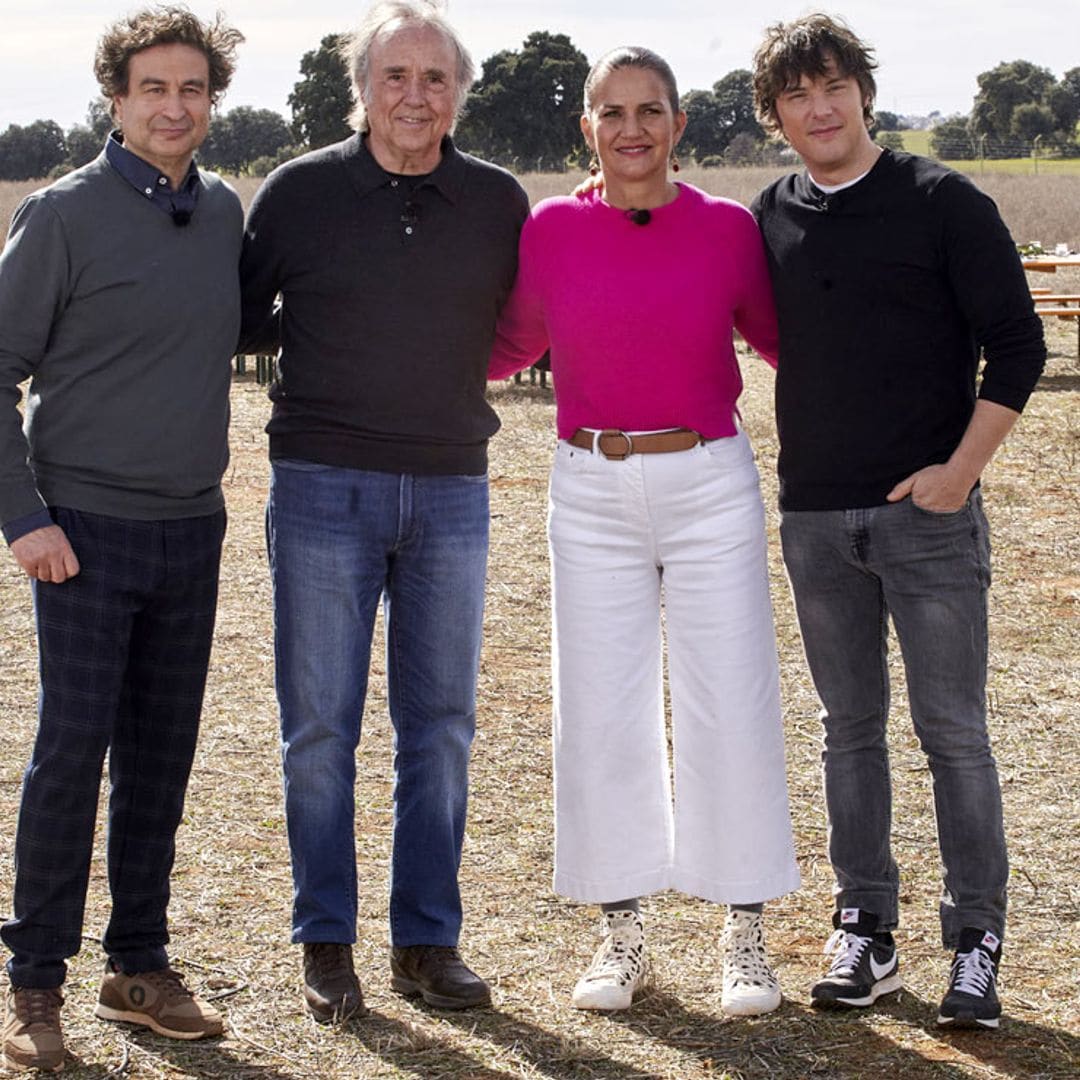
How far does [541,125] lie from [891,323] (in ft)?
209

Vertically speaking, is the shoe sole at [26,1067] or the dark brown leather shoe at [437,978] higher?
the dark brown leather shoe at [437,978]

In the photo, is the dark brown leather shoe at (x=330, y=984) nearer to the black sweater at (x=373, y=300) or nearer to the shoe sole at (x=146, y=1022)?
the shoe sole at (x=146, y=1022)

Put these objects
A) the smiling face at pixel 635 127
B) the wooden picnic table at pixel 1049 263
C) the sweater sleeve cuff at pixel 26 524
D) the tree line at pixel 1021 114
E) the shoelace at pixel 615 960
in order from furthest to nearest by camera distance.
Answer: the tree line at pixel 1021 114 → the wooden picnic table at pixel 1049 263 → the shoelace at pixel 615 960 → the smiling face at pixel 635 127 → the sweater sleeve cuff at pixel 26 524

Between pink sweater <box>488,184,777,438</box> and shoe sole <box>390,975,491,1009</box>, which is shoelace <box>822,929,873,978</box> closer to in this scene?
shoe sole <box>390,975,491,1009</box>

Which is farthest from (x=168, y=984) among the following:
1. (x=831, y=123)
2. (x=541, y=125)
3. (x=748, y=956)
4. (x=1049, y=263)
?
(x=541, y=125)

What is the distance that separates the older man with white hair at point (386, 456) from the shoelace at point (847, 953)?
74 cm

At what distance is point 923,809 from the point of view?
4766mm

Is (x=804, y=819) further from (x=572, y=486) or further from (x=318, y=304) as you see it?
(x=318, y=304)

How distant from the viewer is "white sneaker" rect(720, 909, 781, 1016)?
3508 millimetres

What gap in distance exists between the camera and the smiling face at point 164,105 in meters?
3.26

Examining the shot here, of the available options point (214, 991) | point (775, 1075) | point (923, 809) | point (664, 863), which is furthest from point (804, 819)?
point (214, 991)

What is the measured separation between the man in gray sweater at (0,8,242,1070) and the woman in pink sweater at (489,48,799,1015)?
0.71 meters

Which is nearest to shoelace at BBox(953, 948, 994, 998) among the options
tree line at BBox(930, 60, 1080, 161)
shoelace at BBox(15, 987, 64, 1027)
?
shoelace at BBox(15, 987, 64, 1027)

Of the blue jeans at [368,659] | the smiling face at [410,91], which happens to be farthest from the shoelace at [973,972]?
the smiling face at [410,91]
